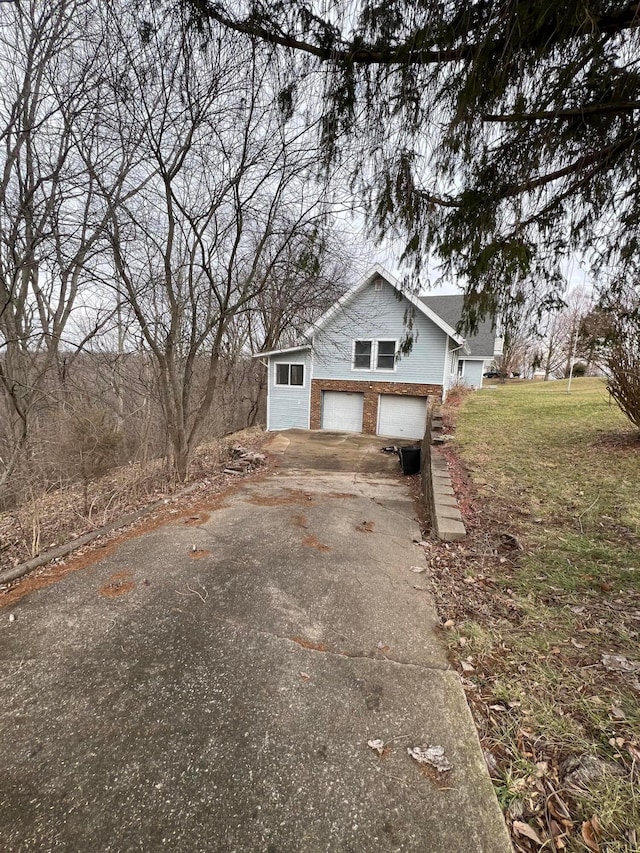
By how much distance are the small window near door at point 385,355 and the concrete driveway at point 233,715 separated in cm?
1060

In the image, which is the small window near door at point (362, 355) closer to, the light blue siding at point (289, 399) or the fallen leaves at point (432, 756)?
the light blue siding at point (289, 399)

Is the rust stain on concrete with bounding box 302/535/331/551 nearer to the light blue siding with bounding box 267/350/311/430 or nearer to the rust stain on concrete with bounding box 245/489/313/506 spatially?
the rust stain on concrete with bounding box 245/489/313/506

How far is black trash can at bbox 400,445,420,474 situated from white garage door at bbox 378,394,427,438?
5.07 m

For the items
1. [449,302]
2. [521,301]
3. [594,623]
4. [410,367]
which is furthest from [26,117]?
[449,302]

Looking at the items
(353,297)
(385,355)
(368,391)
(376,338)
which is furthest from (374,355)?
(353,297)

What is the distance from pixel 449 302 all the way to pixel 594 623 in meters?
22.7

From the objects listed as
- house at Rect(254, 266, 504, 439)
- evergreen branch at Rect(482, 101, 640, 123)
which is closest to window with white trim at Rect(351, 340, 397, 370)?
house at Rect(254, 266, 504, 439)

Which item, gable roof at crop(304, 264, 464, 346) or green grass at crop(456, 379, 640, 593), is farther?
gable roof at crop(304, 264, 464, 346)

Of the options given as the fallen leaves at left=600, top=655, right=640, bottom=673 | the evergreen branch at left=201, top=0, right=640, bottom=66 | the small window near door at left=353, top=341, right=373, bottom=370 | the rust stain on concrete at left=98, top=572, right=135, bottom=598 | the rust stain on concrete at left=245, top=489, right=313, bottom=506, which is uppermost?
the evergreen branch at left=201, top=0, right=640, bottom=66

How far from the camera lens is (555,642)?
2.44 metres

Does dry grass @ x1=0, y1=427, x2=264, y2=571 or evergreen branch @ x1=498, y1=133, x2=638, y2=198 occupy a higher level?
evergreen branch @ x1=498, y1=133, x2=638, y2=198

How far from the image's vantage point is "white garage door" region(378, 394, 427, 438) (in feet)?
43.4

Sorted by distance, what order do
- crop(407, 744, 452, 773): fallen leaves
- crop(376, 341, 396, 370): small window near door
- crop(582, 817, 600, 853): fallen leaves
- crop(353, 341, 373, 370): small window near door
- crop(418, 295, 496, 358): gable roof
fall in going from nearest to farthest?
crop(582, 817, 600, 853): fallen leaves
crop(407, 744, 452, 773): fallen leaves
crop(376, 341, 396, 370): small window near door
crop(353, 341, 373, 370): small window near door
crop(418, 295, 496, 358): gable roof

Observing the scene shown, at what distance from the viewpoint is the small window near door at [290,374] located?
14.6m
